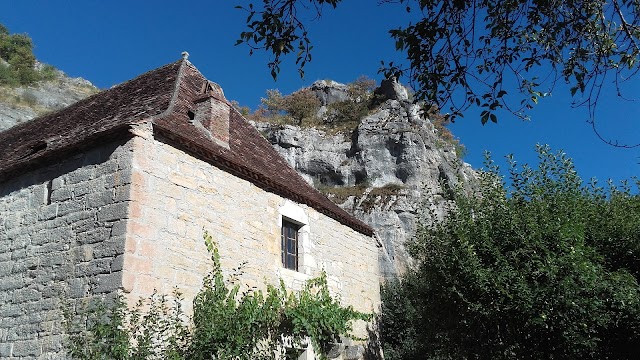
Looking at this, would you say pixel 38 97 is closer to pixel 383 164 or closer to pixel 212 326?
pixel 383 164

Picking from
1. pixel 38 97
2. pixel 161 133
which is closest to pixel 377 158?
pixel 161 133

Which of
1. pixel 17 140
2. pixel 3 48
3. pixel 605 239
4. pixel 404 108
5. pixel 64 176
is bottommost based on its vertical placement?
pixel 605 239

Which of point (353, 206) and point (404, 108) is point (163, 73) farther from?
point (404, 108)

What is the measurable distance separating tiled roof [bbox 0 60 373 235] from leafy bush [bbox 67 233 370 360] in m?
1.63

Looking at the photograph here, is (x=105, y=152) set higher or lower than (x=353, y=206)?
lower

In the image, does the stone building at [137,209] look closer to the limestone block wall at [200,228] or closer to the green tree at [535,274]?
the limestone block wall at [200,228]

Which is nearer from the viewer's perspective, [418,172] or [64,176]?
[64,176]

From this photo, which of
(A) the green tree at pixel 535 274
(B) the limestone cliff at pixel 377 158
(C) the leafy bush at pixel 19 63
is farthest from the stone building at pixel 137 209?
(C) the leafy bush at pixel 19 63

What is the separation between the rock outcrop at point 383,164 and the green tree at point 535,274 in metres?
9.84

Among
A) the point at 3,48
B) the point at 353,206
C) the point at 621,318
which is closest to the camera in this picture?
the point at 621,318

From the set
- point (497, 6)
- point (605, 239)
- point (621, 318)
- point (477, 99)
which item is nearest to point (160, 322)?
point (477, 99)

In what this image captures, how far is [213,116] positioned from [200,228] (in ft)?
7.76

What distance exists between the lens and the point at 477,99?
180 inches

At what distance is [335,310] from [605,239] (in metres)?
5.34
